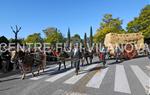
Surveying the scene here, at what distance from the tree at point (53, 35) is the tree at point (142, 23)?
2161 centimetres

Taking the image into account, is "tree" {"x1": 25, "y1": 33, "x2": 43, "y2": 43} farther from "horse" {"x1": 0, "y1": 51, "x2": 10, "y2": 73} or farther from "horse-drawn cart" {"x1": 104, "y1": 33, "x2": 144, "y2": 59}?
"horse" {"x1": 0, "y1": 51, "x2": 10, "y2": 73}

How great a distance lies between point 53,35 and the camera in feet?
282

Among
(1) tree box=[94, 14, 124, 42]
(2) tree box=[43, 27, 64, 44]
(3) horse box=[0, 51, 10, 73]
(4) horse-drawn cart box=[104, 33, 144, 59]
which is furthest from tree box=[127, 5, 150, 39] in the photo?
(3) horse box=[0, 51, 10, 73]

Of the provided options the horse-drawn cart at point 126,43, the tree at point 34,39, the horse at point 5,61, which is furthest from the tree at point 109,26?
the horse at point 5,61

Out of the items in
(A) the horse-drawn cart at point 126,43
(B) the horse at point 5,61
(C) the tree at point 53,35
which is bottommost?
(B) the horse at point 5,61

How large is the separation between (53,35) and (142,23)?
1080 inches

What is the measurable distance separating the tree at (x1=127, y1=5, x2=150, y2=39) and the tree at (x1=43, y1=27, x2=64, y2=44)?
21.6 meters

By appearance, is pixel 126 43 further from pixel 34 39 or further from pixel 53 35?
pixel 34 39

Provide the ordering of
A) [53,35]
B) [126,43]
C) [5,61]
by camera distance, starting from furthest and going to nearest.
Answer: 1. [53,35]
2. [126,43]
3. [5,61]

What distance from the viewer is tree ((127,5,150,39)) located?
229 ft

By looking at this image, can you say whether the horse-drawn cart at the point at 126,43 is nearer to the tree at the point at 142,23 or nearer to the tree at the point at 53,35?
the tree at the point at 142,23

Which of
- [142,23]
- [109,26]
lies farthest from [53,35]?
[142,23]

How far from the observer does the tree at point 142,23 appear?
6969cm

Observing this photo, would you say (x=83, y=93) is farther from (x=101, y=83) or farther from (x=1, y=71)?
(x=1, y=71)
